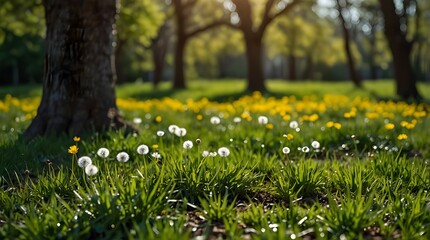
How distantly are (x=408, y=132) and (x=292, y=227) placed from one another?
425 centimetres

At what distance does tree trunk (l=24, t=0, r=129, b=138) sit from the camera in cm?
527

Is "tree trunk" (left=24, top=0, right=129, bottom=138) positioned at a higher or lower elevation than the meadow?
higher

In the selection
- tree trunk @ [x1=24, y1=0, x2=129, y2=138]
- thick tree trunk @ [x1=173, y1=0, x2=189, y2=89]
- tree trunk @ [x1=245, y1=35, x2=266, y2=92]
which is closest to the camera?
tree trunk @ [x1=24, y1=0, x2=129, y2=138]

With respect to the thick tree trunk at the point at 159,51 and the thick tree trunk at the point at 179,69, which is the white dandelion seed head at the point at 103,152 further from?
the thick tree trunk at the point at 159,51

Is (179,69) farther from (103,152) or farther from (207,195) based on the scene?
(207,195)

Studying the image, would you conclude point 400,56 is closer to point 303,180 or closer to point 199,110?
point 199,110

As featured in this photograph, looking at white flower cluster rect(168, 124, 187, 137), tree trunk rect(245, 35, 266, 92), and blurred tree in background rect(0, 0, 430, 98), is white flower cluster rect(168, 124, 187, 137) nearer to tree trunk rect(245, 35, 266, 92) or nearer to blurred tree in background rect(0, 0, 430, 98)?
blurred tree in background rect(0, 0, 430, 98)

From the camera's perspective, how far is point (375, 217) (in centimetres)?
259

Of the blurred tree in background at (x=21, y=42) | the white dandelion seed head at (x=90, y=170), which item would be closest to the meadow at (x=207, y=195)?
the white dandelion seed head at (x=90, y=170)

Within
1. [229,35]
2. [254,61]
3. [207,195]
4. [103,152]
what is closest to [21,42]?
[229,35]

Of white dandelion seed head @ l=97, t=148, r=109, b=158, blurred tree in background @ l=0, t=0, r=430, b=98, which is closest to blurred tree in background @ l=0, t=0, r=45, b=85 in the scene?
blurred tree in background @ l=0, t=0, r=430, b=98

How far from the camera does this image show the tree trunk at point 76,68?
527 centimetres

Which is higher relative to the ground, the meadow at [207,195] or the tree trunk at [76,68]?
the tree trunk at [76,68]

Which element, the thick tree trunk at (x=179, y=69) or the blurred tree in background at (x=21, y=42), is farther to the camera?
the thick tree trunk at (x=179, y=69)
